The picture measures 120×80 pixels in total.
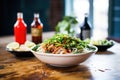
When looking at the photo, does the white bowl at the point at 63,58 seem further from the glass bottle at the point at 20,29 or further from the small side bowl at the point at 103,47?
the glass bottle at the point at 20,29

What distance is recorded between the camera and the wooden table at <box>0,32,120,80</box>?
1377 mm

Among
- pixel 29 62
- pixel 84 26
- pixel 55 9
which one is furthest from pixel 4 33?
pixel 29 62

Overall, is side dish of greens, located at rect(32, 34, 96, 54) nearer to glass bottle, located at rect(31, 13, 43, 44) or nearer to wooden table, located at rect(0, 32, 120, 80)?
wooden table, located at rect(0, 32, 120, 80)

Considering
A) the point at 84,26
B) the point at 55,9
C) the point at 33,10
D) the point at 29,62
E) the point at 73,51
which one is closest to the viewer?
the point at 73,51

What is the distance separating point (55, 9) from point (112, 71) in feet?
10.7

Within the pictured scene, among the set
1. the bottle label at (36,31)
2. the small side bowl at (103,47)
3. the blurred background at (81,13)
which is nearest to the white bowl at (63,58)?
the small side bowl at (103,47)

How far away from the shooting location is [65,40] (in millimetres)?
1585

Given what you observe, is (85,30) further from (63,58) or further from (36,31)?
(63,58)

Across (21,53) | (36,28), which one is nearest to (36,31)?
(36,28)

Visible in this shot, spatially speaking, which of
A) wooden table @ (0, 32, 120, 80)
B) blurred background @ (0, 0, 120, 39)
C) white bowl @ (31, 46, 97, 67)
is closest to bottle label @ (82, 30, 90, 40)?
wooden table @ (0, 32, 120, 80)

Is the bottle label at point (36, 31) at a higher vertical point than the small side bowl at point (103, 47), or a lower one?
higher

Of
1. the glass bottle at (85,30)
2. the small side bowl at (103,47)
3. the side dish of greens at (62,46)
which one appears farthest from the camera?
the glass bottle at (85,30)

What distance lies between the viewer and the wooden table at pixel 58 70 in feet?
4.52

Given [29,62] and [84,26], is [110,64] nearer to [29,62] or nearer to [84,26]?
[29,62]
